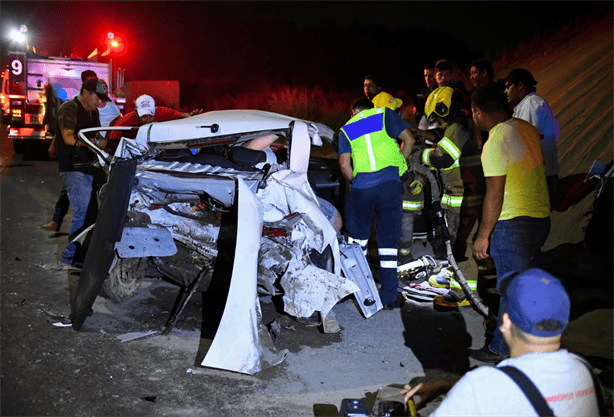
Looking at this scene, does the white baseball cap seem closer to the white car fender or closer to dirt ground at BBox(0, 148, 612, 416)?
dirt ground at BBox(0, 148, 612, 416)

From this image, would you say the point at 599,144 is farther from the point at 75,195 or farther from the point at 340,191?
the point at 75,195

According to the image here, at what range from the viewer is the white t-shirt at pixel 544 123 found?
4961mm

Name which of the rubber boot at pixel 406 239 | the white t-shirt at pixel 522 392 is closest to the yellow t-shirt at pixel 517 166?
the rubber boot at pixel 406 239

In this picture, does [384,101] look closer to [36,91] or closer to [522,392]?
[522,392]

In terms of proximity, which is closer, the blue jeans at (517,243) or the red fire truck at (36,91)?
the blue jeans at (517,243)

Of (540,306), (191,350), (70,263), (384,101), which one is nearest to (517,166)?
(540,306)

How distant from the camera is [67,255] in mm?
5879

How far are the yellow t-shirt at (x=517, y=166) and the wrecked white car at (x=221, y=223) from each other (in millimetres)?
1301

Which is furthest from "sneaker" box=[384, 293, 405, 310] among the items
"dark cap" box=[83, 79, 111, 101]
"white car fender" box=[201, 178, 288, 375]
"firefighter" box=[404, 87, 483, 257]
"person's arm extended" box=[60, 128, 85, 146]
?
"dark cap" box=[83, 79, 111, 101]

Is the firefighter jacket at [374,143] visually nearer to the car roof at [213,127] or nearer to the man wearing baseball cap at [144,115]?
the car roof at [213,127]

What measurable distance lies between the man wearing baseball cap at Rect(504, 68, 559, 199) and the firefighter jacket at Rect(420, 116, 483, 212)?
539 millimetres

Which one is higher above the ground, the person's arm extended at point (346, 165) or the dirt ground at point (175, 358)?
the person's arm extended at point (346, 165)

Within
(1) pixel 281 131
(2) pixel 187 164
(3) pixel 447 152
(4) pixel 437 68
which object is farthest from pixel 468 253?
(2) pixel 187 164

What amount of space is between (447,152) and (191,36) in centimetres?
4299
